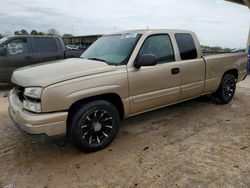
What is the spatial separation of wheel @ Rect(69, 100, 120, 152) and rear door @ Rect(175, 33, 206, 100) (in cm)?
167

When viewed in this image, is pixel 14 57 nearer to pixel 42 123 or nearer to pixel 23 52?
pixel 23 52

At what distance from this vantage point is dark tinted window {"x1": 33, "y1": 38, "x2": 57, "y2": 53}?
8133 mm

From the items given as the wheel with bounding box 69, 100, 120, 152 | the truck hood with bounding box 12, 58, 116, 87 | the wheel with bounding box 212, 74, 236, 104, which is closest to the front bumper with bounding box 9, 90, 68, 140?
the wheel with bounding box 69, 100, 120, 152

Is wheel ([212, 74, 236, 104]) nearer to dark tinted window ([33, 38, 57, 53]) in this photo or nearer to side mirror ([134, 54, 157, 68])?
side mirror ([134, 54, 157, 68])

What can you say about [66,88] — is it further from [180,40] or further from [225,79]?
[225,79]

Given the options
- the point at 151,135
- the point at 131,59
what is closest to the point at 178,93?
the point at 151,135

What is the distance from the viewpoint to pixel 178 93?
450 cm

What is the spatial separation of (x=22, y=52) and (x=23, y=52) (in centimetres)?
3

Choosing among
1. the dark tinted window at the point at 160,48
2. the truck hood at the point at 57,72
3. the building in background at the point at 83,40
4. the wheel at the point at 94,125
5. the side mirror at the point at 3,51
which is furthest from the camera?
the building in background at the point at 83,40

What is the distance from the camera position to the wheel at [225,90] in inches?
221

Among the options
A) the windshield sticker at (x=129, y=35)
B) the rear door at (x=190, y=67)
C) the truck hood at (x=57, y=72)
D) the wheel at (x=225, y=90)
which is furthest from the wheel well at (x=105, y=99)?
the wheel at (x=225, y=90)

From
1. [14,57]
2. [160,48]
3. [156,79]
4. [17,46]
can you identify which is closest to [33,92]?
[156,79]

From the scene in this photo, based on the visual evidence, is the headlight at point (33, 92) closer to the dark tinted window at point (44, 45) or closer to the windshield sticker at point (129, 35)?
the windshield sticker at point (129, 35)

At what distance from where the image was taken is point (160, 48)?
168 inches
